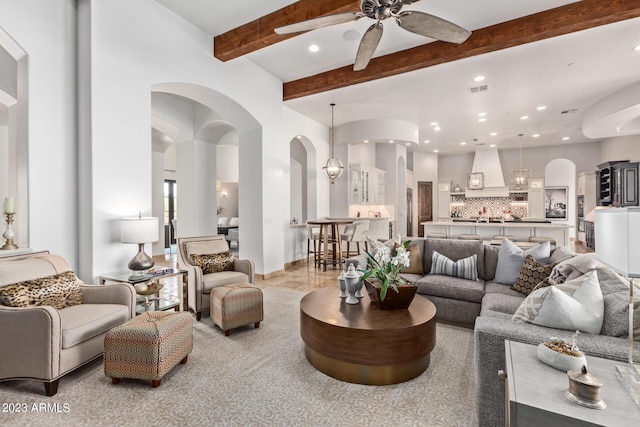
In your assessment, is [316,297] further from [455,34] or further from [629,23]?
[629,23]

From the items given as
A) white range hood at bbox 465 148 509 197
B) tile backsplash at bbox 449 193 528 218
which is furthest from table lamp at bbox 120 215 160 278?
tile backsplash at bbox 449 193 528 218

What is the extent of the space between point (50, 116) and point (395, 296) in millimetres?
3802

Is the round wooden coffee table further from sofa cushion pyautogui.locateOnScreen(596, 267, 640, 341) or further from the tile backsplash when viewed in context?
the tile backsplash

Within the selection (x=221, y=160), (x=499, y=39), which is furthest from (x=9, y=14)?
(x=221, y=160)

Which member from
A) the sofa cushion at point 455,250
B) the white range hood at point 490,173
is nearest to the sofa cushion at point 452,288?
the sofa cushion at point 455,250

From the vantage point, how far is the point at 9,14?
2.85 meters

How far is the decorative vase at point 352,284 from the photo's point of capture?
9.48ft

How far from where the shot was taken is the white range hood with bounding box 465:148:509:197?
1130 centimetres

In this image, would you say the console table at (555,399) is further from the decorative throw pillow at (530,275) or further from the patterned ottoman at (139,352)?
the patterned ottoman at (139,352)

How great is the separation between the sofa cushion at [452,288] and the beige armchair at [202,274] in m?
2.24

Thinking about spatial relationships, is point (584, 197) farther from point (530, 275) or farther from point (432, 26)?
point (432, 26)

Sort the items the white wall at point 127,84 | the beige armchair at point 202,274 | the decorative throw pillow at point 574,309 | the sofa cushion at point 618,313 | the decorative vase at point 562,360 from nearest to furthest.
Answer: the decorative vase at point 562,360, the sofa cushion at point 618,313, the decorative throw pillow at point 574,309, the white wall at point 127,84, the beige armchair at point 202,274

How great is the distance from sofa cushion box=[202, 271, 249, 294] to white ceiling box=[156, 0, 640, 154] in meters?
3.34

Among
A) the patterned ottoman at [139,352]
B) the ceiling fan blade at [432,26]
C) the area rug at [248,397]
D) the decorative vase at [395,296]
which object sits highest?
the ceiling fan blade at [432,26]
